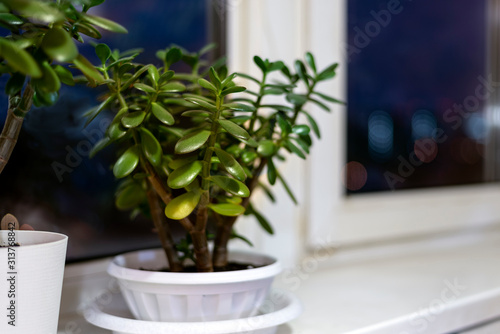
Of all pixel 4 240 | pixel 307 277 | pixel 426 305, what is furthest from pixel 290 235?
pixel 4 240

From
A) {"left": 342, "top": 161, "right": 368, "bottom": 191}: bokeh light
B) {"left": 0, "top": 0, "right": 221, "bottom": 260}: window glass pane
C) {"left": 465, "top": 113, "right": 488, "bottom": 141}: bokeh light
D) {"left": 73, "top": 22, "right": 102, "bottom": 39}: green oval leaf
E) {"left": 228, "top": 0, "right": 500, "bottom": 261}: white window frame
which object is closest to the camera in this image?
{"left": 73, "top": 22, "right": 102, "bottom": 39}: green oval leaf

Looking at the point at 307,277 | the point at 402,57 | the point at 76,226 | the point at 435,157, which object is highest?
the point at 402,57

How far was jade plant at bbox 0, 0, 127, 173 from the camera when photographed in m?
0.45

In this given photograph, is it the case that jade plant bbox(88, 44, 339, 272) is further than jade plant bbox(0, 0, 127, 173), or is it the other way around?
jade plant bbox(88, 44, 339, 272)

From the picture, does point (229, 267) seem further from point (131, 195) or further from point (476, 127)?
point (476, 127)

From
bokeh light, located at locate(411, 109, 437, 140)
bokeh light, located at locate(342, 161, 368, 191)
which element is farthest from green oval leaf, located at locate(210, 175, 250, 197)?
bokeh light, located at locate(411, 109, 437, 140)

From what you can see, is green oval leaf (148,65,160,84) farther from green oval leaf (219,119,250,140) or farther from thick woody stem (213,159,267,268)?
thick woody stem (213,159,267,268)

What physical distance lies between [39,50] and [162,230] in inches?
11.0

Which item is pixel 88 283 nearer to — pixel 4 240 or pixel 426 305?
pixel 4 240

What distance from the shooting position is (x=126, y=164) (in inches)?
23.6

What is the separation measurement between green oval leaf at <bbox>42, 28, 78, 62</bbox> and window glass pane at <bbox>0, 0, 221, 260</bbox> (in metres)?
0.35

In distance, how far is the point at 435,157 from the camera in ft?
5.00

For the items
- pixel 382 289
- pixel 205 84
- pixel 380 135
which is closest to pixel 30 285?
pixel 205 84

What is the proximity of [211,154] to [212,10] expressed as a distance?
1.73ft
